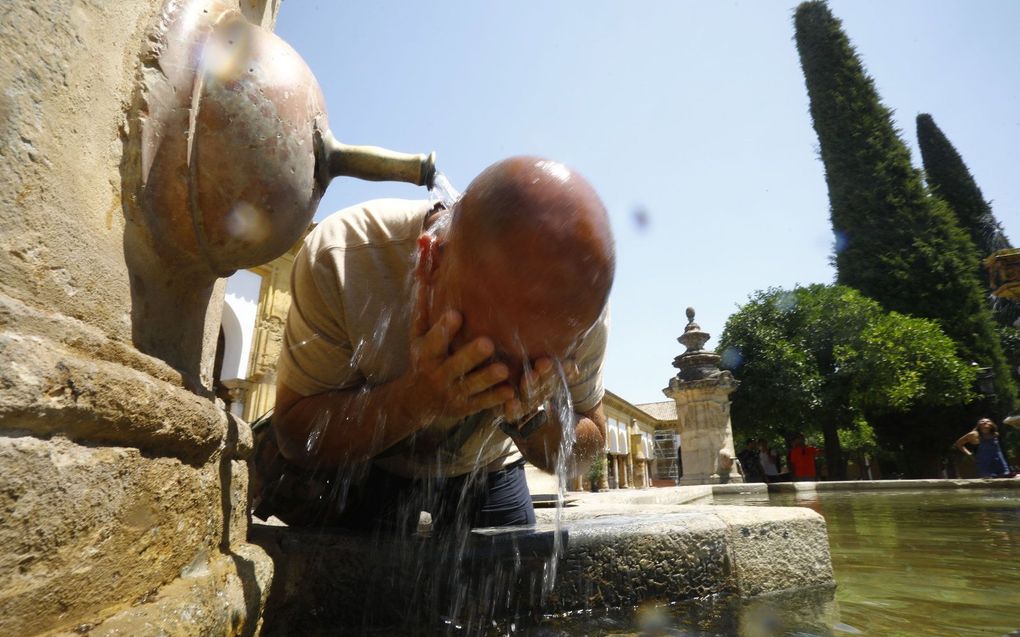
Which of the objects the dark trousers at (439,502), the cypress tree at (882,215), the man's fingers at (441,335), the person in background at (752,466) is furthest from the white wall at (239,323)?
the cypress tree at (882,215)

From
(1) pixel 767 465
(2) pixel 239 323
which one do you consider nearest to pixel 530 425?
(2) pixel 239 323

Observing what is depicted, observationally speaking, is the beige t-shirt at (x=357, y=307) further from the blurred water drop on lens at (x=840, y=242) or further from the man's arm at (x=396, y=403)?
the blurred water drop on lens at (x=840, y=242)

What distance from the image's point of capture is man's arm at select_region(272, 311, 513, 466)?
4.01 ft

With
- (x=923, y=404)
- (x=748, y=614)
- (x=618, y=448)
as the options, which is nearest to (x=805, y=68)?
(x=923, y=404)

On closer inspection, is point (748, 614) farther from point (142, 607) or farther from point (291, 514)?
point (142, 607)

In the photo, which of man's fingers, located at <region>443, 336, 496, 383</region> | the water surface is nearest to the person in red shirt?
the water surface

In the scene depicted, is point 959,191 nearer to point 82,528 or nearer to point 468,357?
point 468,357

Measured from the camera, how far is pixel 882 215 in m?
26.2

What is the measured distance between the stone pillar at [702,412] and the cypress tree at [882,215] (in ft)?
61.8

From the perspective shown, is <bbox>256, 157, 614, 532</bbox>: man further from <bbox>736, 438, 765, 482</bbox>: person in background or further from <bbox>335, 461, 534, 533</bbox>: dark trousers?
<bbox>736, 438, 765, 482</bbox>: person in background

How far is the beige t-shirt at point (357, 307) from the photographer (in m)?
1.67

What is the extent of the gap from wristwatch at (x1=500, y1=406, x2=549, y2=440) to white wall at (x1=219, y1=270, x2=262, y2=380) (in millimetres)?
Result: 7392

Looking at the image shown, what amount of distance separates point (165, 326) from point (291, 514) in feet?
3.13

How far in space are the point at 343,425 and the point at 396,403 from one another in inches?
10.4
